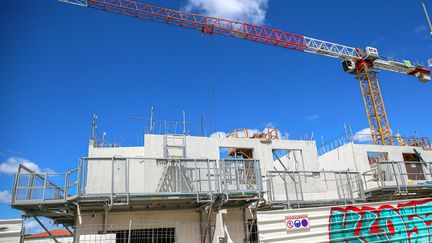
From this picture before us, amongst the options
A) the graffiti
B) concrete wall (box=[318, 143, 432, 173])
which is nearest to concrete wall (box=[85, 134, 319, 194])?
concrete wall (box=[318, 143, 432, 173])

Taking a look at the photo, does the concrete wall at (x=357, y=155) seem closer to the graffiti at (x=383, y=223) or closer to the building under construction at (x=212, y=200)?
the building under construction at (x=212, y=200)

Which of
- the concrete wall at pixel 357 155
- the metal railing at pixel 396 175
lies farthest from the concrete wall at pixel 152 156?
the concrete wall at pixel 357 155

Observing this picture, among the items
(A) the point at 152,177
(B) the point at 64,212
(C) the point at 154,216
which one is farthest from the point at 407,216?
(B) the point at 64,212

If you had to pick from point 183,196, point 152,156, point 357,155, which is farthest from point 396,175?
point 152,156

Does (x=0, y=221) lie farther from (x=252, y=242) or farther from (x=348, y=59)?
(x=348, y=59)

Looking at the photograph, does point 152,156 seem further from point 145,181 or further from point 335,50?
point 335,50

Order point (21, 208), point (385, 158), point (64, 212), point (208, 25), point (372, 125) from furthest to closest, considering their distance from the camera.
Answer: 1. point (372, 125)
2. point (208, 25)
3. point (385, 158)
4. point (64, 212)
5. point (21, 208)

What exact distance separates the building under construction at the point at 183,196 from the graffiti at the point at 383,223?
12.3 inches

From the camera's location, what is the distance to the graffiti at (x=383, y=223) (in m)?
11.2

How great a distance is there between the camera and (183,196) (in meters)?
12.3

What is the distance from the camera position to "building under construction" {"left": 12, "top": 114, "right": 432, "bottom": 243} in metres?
11.2

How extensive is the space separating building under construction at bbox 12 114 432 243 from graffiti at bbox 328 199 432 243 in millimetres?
313

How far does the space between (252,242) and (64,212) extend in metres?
7.79

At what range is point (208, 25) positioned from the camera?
4178 centimetres
